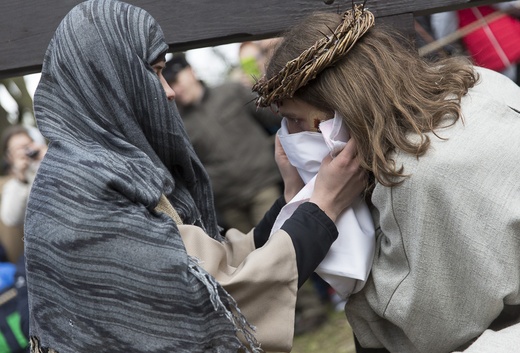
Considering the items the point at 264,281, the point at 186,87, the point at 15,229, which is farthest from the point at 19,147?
the point at 264,281

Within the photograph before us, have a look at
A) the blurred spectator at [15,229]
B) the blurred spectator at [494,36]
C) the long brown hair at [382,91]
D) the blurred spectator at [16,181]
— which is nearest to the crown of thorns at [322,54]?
the long brown hair at [382,91]

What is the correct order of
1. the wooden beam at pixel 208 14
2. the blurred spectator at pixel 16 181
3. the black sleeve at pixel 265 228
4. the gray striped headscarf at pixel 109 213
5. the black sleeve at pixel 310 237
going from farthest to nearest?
the blurred spectator at pixel 16 181, the black sleeve at pixel 265 228, the wooden beam at pixel 208 14, the black sleeve at pixel 310 237, the gray striped headscarf at pixel 109 213

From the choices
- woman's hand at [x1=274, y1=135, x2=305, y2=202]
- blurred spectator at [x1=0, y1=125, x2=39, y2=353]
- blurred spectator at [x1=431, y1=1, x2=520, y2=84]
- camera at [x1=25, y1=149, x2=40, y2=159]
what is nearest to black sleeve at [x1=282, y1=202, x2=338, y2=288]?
woman's hand at [x1=274, y1=135, x2=305, y2=202]

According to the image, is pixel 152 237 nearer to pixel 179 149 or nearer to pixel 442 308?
pixel 179 149

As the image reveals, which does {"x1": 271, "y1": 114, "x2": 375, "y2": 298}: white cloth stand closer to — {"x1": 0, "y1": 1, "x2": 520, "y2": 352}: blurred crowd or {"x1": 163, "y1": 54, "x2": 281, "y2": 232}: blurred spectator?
{"x1": 0, "y1": 1, "x2": 520, "y2": 352}: blurred crowd

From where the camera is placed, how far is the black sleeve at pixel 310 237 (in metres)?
2.48

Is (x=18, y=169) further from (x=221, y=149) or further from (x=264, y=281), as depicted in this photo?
(x=264, y=281)

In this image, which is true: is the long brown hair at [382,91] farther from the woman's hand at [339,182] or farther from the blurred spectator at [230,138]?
the blurred spectator at [230,138]

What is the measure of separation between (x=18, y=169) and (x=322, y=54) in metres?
3.09

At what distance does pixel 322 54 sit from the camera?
2.46 metres

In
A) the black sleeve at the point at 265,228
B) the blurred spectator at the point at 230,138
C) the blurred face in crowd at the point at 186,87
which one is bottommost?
the blurred spectator at the point at 230,138

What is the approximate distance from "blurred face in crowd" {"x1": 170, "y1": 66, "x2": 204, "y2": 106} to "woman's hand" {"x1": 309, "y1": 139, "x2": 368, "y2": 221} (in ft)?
9.15

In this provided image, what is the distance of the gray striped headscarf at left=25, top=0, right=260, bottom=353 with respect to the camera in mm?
2373

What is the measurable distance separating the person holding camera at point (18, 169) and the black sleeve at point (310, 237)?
283 cm
